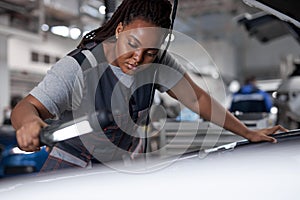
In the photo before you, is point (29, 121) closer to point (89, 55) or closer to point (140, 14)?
point (89, 55)

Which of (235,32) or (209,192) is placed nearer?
(209,192)

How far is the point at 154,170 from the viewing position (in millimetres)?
1052

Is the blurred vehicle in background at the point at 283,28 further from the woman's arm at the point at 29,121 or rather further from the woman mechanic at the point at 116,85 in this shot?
the woman's arm at the point at 29,121

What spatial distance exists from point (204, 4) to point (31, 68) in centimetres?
548

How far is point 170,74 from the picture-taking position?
156cm

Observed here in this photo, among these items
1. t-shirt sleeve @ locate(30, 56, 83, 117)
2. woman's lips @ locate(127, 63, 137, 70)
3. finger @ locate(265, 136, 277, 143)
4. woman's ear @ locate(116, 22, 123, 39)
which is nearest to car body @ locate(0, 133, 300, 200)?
finger @ locate(265, 136, 277, 143)

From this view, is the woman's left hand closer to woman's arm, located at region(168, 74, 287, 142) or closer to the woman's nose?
woman's arm, located at region(168, 74, 287, 142)

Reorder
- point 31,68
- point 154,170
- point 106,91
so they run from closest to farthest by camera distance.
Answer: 1. point 154,170
2. point 106,91
3. point 31,68

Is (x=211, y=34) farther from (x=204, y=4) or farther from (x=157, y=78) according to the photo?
(x=157, y=78)

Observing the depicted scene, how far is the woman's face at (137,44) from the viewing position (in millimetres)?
1148

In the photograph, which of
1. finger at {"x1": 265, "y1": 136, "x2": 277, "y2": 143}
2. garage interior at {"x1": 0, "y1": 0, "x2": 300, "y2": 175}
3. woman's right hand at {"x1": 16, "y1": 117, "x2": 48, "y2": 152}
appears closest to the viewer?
woman's right hand at {"x1": 16, "y1": 117, "x2": 48, "y2": 152}

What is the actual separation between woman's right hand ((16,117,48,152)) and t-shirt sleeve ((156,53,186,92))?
27.1 inches

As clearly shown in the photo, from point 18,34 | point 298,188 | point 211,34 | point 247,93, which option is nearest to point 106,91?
point 298,188

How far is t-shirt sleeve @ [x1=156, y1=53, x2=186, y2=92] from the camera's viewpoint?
1519mm
